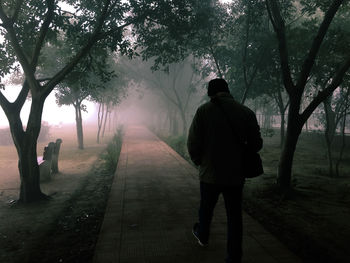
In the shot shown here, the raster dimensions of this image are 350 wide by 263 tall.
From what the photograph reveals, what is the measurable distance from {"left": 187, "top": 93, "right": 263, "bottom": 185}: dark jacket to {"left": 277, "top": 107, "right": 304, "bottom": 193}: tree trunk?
4161mm

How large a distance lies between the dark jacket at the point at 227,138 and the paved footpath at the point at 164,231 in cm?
102

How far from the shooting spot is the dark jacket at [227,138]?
9.59ft

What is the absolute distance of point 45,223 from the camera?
583cm

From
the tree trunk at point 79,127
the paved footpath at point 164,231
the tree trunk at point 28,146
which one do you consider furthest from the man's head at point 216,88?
the tree trunk at point 79,127

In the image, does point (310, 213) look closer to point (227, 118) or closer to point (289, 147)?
point (289, 147)

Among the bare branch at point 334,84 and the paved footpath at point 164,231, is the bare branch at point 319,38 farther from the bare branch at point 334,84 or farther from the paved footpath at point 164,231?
the paved footpath at point 164,231

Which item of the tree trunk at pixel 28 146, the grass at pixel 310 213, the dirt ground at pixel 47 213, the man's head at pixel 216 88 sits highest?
the man's head at pixel 216 88

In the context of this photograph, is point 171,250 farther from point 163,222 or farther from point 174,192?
point 174,192

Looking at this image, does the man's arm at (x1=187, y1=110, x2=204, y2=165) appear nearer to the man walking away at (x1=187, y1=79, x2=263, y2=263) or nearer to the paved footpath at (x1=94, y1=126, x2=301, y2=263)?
the man walking away at (x1=187, y1=79, x2=263, y2=263)

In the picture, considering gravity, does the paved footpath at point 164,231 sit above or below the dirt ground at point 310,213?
above

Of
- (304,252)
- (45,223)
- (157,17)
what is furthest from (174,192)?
(157,17)

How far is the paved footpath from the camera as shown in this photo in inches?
132

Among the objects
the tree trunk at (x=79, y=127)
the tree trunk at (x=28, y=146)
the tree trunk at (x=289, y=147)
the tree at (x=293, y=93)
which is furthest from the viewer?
the tree trunk at (x=79, y=127)

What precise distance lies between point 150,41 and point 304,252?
26.8ft
